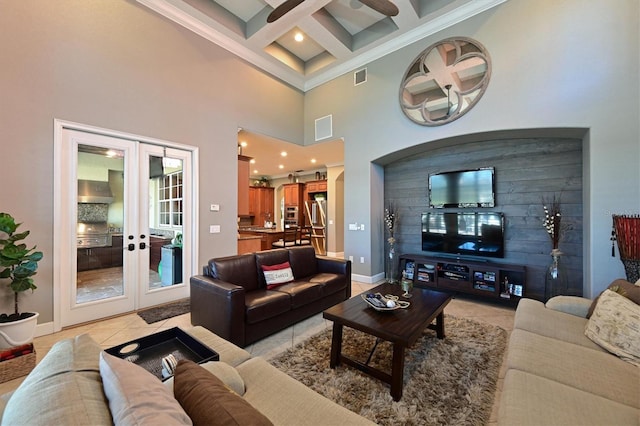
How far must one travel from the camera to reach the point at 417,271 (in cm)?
440

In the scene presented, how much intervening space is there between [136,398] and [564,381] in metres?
2.00

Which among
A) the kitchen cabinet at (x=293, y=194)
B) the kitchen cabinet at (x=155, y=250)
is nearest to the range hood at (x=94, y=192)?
the kitchen cabinet at (x=155, y=250)

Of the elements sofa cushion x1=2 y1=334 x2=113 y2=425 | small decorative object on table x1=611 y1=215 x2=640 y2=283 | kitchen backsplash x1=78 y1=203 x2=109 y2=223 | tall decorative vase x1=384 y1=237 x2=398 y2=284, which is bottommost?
tall decorative vase x1=384 y1=237 x2=398 y2=284

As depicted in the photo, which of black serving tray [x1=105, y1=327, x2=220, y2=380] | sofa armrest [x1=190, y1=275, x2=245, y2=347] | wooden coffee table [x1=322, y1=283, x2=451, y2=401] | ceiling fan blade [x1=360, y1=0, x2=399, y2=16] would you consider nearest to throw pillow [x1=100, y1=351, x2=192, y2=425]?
black serving tray [x1=105, y1=327, x2=220, y2=380]

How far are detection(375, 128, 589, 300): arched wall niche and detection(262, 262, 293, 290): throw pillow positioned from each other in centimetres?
283

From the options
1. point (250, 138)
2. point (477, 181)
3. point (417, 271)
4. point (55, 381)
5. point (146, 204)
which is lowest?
point (417, 271)

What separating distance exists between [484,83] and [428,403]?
3970mm

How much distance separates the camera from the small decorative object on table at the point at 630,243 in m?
2.55

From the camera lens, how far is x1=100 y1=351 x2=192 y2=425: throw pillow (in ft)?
2.25

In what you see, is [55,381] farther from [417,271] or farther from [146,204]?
[417,271]

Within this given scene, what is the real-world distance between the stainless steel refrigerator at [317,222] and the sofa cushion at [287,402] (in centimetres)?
718

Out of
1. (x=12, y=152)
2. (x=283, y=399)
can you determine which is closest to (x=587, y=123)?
(x=283, y=399)

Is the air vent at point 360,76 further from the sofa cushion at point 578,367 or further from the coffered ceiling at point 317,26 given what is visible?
the sofa cushion at point 578,367

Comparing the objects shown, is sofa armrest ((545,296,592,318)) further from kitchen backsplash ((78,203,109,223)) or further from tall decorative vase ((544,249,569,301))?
kitchen backsplash ((78,203,109,223))
